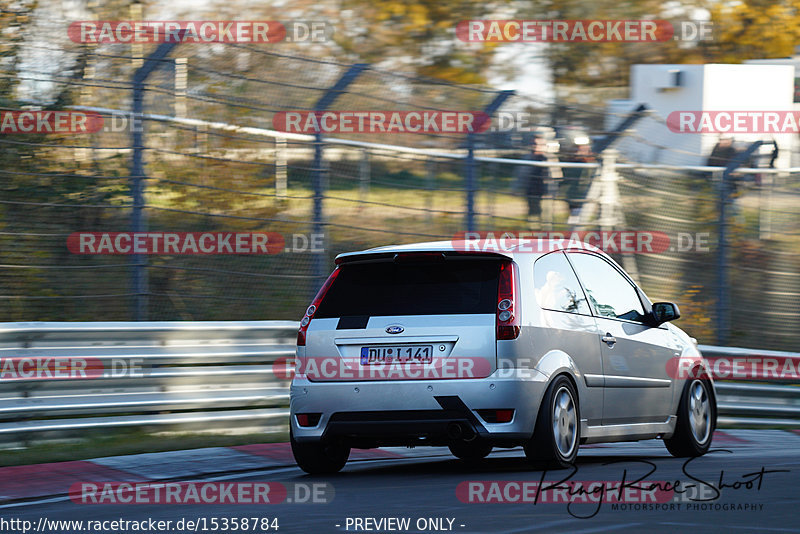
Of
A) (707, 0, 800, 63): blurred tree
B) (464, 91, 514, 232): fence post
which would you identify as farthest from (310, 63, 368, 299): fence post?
(707, 0, 800, 63): blurred tree

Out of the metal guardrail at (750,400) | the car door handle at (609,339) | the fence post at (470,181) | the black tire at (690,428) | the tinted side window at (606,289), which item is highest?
the fence post at (470,181)

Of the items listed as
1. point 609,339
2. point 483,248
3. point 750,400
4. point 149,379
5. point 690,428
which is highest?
point 483,248

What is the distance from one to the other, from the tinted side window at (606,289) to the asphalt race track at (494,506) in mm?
1076

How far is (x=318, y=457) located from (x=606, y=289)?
2.45 m

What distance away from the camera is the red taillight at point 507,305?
824 cm

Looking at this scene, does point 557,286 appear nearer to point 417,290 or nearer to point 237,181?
point 417,290

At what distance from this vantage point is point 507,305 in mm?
8305

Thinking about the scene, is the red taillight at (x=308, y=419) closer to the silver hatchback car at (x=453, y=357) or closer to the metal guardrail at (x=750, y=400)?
the silver hatchback car at (x=453, y=357)

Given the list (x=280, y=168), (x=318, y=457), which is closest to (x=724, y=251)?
(x=280, y=168)

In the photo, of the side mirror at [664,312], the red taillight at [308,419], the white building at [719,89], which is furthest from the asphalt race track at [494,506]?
the white building at [719,89]

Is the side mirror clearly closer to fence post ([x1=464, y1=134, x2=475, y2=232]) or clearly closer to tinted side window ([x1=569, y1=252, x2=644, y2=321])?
tinted side window ([x1=569, y1=252, x2=644, y2=321])

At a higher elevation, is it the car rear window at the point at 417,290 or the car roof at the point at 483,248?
the car roof at the point at 483,248

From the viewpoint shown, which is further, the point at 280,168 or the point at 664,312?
the point at 280,168

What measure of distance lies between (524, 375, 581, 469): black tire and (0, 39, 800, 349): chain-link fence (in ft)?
13.6
